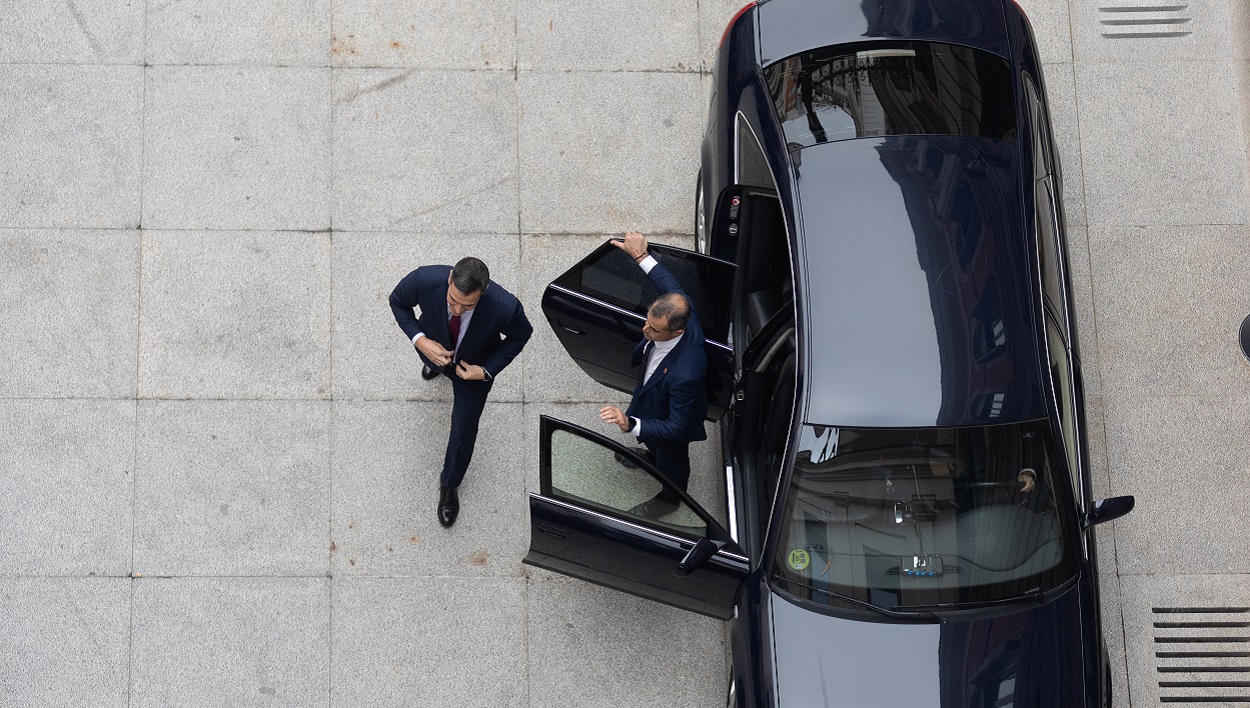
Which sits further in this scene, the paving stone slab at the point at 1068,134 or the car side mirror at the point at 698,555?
the paving stone slab at the point at 1068,134

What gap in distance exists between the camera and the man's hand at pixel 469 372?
17.4 feet

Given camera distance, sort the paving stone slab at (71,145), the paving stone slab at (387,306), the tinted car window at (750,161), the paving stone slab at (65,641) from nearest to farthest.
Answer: the tinted car window at (750,161), the paving stone slab at (65,641), the paving stone slab at (387,306), the paving stone slab at (71,145)

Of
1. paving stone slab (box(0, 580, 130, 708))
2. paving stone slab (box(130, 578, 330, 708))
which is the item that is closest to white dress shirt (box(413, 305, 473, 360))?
paving stone slab (box(130, 578, 330, 708))

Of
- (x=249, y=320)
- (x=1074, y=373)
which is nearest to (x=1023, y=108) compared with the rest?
(x=1074, y=373)

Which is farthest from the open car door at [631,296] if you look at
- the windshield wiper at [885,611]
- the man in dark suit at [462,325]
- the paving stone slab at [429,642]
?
the paving stone slab at [429,642]

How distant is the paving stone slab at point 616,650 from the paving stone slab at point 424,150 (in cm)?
231

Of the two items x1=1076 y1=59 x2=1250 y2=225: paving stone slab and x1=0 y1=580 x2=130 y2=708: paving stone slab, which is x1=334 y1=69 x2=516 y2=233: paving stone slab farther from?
x1=1076 y1=59 x2=1250 y2=225: paving stone slab

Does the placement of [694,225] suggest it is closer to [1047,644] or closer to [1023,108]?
[1023,108]

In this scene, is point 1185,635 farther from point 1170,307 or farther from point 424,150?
point 424,150

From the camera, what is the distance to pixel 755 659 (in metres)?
5.12

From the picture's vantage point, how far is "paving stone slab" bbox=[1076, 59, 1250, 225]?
7.17m

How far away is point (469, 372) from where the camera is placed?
17.4 feet

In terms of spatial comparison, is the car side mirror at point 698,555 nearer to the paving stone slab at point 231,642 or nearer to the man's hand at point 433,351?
the man's hand at point 433,351

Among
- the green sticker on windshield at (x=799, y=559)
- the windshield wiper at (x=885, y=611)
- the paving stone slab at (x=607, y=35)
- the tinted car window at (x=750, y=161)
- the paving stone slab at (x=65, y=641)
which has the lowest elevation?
the paving stone slab at (x=65, y=641)
